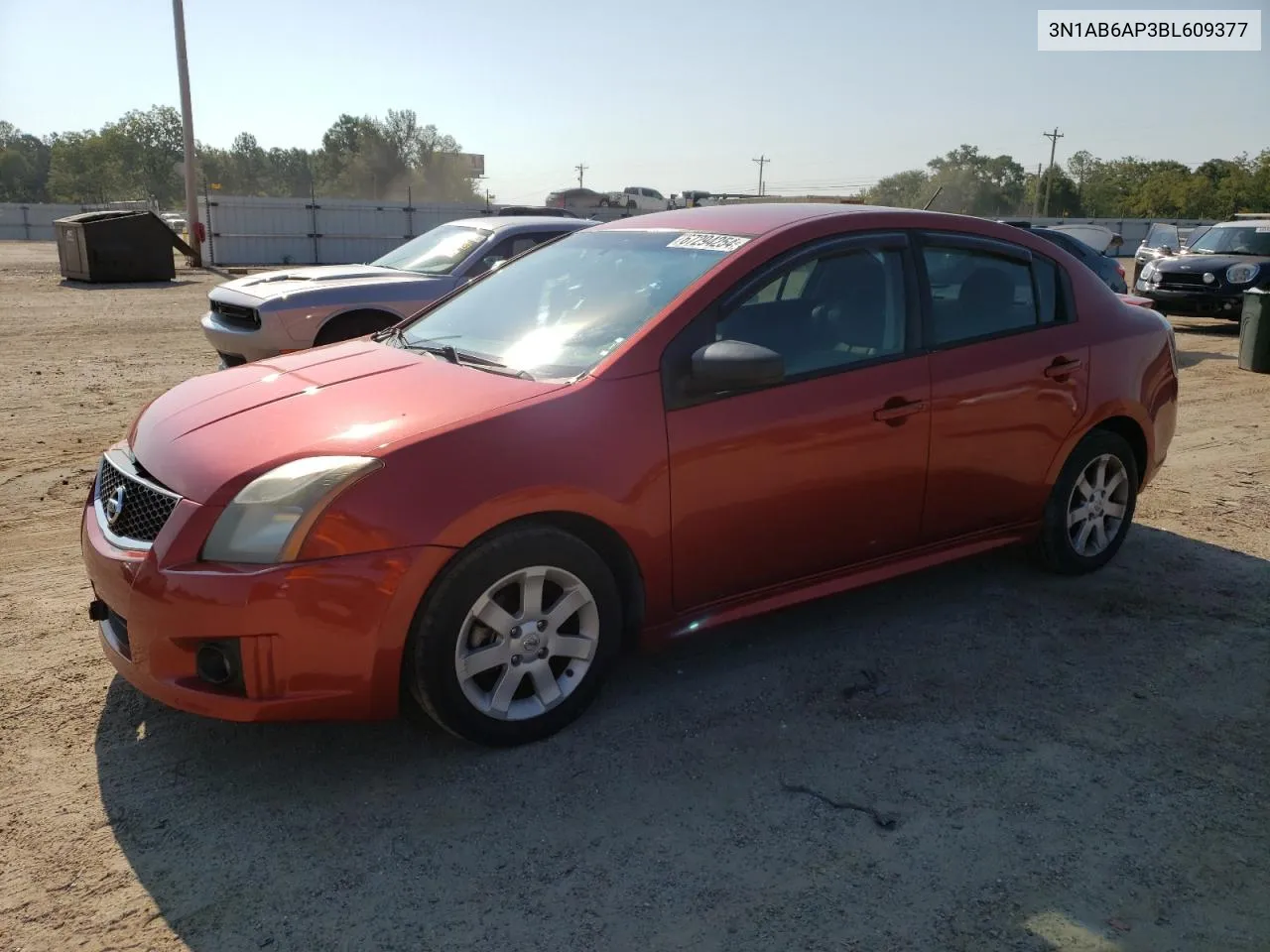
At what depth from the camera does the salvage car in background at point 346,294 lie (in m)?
8.02

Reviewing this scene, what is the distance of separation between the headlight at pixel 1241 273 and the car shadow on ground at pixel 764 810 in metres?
12.3

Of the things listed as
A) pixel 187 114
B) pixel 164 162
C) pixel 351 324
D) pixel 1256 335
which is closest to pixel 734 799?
pixel 351 324

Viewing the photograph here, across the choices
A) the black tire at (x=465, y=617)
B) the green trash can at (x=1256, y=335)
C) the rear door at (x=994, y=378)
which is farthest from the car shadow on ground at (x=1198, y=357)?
the black tire at (x=465, y=617)

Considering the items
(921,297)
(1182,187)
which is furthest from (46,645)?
(1182,187)

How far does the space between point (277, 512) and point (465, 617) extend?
0.63 m

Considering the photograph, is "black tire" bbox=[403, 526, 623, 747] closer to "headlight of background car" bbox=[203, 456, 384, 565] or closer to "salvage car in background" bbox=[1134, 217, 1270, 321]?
"headlight of background car" bbox=[203, 456, 384, 565]

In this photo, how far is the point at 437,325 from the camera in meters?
4.33

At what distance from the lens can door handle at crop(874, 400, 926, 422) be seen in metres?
3.90

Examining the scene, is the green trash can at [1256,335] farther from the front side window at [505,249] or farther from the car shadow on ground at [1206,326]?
the front side window at [505,249]

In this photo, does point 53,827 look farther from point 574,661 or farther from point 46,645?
point 574,661

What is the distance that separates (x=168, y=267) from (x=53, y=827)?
2202cm

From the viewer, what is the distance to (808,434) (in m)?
3.71

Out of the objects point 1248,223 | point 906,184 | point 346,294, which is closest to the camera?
point 346,294

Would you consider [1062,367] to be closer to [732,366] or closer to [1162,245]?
[732,366]
